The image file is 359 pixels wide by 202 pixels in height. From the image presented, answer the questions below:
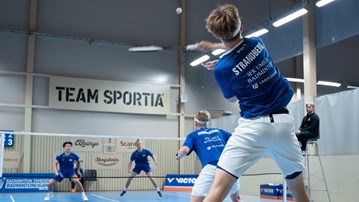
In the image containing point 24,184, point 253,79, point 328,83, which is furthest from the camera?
point 328,83

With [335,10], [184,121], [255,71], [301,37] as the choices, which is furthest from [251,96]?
[184,121]

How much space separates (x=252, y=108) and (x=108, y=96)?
1601 cm

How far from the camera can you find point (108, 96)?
60.5ft

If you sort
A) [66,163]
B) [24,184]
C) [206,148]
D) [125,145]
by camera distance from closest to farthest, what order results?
1. [206,148]
2. [66,163]
3. [24,184]
4. [125,145]

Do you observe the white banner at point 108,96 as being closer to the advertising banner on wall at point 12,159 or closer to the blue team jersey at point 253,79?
the advertising banner on wall at point 12,159

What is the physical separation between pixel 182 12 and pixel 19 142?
9263mm

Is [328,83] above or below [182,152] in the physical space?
above

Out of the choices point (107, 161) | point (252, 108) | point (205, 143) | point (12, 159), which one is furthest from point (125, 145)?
point (252, 108)

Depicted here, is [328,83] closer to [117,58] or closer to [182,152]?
[117,58]

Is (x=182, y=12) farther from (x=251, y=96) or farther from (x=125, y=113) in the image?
(x=251, y=96)

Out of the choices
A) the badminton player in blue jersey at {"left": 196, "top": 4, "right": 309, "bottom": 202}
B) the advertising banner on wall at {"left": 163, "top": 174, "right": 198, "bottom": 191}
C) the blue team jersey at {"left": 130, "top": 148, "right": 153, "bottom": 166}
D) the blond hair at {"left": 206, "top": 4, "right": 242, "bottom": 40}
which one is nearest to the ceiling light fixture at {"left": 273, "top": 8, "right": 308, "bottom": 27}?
the blue team jersey at {"left": 130, "top": 148, "right": 153, "bottom": 166}

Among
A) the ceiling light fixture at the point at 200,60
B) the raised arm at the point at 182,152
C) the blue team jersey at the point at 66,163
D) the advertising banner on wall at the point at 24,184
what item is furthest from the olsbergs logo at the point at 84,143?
the raised arm at the point at 182,152

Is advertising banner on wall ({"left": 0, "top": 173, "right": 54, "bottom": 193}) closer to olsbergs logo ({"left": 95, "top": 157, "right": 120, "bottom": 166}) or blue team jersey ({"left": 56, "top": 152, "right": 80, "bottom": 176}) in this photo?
olsbergs logo ({"left": 95, "top": 157, "right": 120, "bottom": 166})

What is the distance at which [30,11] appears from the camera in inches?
685
